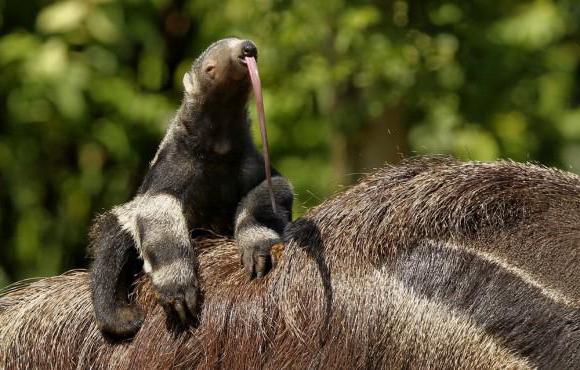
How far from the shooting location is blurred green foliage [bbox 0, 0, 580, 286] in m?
8.47

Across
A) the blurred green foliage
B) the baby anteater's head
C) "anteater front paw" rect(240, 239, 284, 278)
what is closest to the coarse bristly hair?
"anteater front paw" rect(240, 239, 284, 278)

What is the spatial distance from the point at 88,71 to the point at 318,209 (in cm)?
506

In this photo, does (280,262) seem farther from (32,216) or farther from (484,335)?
(32,216)

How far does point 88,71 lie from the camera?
944cm

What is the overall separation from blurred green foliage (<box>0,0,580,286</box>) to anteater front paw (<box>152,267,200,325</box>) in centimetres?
287


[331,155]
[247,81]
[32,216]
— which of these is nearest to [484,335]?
[247,81]

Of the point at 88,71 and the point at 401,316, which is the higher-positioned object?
the point at 88,71

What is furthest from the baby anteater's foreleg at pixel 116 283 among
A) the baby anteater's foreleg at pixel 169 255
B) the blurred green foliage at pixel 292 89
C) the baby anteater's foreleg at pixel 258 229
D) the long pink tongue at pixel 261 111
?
the blurred green foliage at pixel 292 89

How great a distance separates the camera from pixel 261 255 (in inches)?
183

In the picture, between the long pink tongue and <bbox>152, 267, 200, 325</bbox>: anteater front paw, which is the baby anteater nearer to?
<bbox>152, 267, 200, 325</bbox>: anteater front paw

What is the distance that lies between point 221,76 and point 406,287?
1.27 m

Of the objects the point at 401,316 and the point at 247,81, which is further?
the point at 247,81

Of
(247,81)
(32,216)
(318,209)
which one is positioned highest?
(247,81)

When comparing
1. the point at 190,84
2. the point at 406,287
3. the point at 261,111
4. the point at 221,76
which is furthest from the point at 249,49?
the point at 406,287
